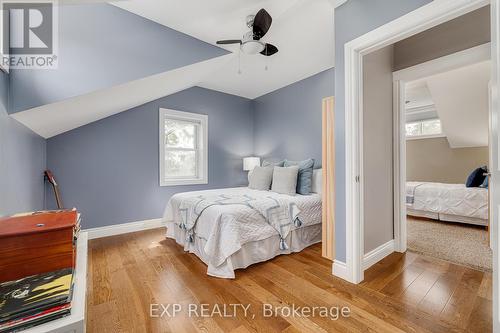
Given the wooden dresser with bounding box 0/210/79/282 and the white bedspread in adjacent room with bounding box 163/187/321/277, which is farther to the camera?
the white bedspread in adjacent room with bounding box 163/187/321/277

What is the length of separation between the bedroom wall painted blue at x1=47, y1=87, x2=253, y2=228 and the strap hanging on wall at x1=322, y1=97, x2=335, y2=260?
248 cm

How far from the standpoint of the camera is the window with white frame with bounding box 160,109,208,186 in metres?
3.79

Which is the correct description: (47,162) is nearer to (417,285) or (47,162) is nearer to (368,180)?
(368,180)

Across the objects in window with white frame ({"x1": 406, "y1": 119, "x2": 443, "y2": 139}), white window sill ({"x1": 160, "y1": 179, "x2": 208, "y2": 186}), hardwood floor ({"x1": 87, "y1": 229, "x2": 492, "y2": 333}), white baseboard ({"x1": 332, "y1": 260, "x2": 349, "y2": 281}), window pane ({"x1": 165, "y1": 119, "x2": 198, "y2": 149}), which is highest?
window with white frame ({"x1": 406, "y1": 119, "x2": 443, "y2": 139})

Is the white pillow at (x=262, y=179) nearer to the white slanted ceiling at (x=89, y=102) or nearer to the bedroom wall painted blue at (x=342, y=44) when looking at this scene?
the bedroom wall painted blue at (x=342, y=44)

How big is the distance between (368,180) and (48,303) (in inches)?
94.7

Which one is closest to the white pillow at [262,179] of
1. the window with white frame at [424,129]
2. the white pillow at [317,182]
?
the white pillow at [317,182]

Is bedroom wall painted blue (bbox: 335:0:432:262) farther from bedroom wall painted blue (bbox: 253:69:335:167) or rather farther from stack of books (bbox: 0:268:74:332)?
stack of books (bbox: 0:268:74:332)

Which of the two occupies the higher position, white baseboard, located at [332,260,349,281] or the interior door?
the interior door

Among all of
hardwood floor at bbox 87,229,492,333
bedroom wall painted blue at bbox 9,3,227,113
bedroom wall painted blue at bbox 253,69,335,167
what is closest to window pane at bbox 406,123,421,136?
bedroom wall painted blue at bbox 253,69,335,167

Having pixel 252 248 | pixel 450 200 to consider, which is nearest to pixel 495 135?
pixel 252 248

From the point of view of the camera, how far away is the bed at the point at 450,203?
333 cm

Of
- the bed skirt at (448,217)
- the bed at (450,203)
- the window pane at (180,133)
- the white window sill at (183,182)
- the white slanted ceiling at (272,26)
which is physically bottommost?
the bed skirt at (448,217)

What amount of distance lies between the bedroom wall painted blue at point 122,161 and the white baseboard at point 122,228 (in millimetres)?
69
